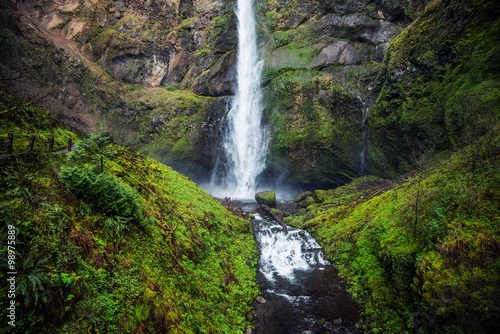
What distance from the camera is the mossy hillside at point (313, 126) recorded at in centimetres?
2505

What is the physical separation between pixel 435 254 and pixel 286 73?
26008 mm

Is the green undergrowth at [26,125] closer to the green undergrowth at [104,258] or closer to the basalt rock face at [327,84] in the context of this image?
the green undergrowth at [104,258]

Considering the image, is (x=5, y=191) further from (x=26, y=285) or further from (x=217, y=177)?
(x=217, y=177)

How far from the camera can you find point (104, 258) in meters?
5.00

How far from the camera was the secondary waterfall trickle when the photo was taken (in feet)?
97.3

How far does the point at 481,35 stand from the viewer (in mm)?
13867

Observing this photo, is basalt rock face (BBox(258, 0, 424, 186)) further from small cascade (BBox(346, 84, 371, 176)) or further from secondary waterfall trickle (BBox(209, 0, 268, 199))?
→ secondary waterfall trickle (BBox(209, 0, 268, 199))

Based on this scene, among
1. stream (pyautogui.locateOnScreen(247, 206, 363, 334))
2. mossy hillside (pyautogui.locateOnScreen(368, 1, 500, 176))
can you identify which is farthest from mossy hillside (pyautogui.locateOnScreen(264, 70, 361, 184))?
stream (pyautogui.locateOnScreen(247, 206, 363, 334))

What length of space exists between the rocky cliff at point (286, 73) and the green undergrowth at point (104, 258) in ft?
36.4

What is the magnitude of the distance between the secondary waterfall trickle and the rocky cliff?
4.51 ft

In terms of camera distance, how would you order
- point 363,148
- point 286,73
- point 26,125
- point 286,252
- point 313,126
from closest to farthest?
point 26,125, point 286,252, point 363,148, point 313,126, point 286,73

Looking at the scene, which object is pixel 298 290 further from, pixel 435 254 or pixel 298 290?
pixel 435 254

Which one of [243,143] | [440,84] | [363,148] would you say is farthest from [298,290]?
[243,143]

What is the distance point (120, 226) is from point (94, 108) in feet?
112
